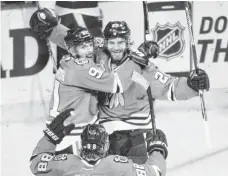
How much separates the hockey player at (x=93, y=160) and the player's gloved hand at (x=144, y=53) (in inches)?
17.6

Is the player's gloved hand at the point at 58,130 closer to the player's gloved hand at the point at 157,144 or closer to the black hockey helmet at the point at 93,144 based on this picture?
the black hockey helmet at the point at 93,144

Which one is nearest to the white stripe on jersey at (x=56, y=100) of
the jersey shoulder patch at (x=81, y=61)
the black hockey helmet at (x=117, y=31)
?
the jersey shoulder patch at (x=81, y=61)

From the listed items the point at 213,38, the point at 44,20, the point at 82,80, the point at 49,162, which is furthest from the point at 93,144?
the point at 213,38

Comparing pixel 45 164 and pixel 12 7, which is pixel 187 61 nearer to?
pixel 12 7

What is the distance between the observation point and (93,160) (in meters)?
3.13

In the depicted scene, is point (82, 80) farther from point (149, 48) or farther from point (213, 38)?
point (213, 38)

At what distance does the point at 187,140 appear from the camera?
4613 mm

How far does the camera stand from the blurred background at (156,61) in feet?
15.0

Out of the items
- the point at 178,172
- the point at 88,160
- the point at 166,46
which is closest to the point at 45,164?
the point at 88,160

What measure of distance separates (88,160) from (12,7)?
1.73 meters

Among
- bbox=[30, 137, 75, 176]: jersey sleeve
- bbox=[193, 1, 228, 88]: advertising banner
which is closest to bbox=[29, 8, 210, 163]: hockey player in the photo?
bbox=[30, 137, 75, 176]: jersey sleeve

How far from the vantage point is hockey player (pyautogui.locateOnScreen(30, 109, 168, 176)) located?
312 cm

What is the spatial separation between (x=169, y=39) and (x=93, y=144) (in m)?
1.72

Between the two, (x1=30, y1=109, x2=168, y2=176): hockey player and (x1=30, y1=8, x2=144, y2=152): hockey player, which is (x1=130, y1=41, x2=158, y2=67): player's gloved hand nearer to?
(x1=30, y1=8, x2=144, y2=152): hockey player
